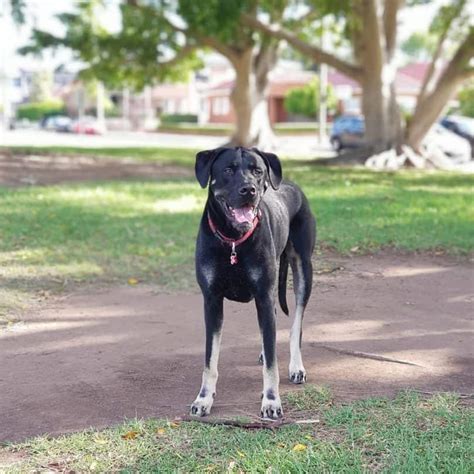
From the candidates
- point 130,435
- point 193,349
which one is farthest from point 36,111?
point 130,435

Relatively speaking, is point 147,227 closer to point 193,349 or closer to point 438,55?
point 193,349

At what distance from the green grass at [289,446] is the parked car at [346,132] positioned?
28.0 metres

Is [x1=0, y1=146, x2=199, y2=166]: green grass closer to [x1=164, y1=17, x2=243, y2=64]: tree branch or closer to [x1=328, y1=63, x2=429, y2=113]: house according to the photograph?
[x1=164, y1=17, x2=243, y2=64]: tree branch

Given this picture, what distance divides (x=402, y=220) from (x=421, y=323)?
4963 mm

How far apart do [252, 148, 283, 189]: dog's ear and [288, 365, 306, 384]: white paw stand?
49.9 inches

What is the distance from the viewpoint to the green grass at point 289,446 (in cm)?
388

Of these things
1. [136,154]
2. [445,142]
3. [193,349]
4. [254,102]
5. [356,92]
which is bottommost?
[193,349]

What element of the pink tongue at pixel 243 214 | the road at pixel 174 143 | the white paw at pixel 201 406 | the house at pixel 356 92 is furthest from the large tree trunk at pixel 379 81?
the house at pixel 356 92

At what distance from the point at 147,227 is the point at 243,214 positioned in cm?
693

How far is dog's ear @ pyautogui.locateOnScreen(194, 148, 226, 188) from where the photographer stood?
15.2 feet

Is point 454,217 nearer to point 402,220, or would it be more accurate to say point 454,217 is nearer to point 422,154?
point 402,220

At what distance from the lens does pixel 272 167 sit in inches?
189

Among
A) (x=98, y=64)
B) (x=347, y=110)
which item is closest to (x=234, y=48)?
(x=98, y=64)

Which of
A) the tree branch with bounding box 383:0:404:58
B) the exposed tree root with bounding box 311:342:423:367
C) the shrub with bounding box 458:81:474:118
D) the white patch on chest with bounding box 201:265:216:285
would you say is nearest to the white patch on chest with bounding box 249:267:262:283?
the white patch on chest with bounding box 201:265:216:285
